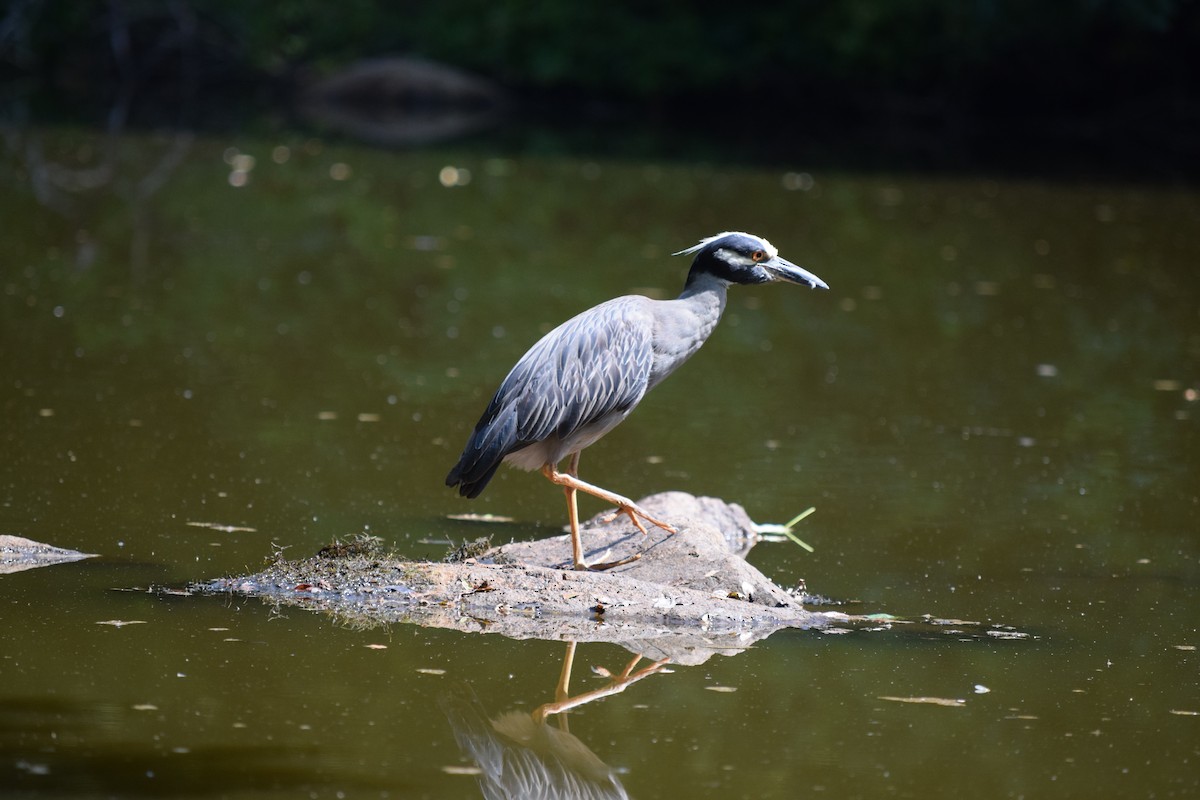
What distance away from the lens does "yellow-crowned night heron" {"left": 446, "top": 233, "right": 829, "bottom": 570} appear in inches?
243

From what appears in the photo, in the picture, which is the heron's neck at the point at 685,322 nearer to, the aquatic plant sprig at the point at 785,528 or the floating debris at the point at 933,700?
the aquatic plant sprig at the point at 785,528

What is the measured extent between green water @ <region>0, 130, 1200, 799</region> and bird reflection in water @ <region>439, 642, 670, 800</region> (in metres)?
0.06

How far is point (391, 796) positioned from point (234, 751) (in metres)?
0.51

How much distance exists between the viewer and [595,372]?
6227 mm

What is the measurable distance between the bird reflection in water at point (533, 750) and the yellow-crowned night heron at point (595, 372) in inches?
46.5

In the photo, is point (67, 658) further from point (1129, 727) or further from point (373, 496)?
point (1129, 727)

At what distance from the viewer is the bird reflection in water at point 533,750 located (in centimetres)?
442

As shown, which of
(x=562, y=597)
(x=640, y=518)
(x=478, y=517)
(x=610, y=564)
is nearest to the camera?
(x=562, y=597)

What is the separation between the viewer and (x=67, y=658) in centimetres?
505

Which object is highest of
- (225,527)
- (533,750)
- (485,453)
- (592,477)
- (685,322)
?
(685,322)

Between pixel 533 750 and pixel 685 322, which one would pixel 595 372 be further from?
pixel 533 750

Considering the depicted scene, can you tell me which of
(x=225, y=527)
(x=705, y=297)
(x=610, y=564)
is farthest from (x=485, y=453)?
(x=225, y=527)

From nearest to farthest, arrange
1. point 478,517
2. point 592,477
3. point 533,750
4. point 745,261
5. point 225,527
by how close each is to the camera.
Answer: point 533,750 → point 745,261 → point 225,527 → point 478,517 → point 592,477

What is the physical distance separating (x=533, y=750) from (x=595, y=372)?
191cm
